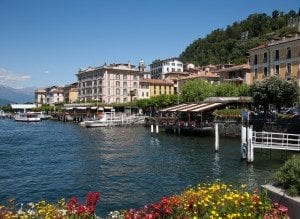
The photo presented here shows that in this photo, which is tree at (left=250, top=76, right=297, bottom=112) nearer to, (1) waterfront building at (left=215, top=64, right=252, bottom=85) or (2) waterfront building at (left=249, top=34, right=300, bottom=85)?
(2) waterfront building at (left=249, top=34, right=300, bottom=85)

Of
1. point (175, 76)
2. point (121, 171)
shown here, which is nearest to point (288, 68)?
point (121, 171)

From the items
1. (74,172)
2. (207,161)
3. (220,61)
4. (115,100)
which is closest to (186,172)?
(207,161)

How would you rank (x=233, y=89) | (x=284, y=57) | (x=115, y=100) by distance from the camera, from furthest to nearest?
(x=115, y=100) < (x=233, y=89) < (x=284, y=57)

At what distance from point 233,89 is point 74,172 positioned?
5987 cm

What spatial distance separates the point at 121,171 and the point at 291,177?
79.4 ft

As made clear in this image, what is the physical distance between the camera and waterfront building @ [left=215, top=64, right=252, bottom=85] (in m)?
106

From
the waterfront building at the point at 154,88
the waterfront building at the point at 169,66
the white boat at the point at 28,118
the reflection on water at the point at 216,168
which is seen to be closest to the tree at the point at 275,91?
the reflection on water at the point at 216,168

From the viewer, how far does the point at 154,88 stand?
15275cm

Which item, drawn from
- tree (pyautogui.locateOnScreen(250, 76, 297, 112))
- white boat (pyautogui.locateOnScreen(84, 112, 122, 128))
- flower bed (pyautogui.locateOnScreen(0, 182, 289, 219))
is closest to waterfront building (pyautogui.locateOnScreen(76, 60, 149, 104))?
white boat (pyautogui.locateOnScreen(84, 112, 122, 128))

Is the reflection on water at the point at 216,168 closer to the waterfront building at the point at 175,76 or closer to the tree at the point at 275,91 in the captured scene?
the tree at the point at 275,91

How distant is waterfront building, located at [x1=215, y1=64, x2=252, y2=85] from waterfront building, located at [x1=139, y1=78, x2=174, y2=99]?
3840cm

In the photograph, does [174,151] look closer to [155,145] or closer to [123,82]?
[155,145]

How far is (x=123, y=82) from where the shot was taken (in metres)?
150

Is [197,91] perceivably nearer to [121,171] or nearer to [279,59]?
[279,59]
